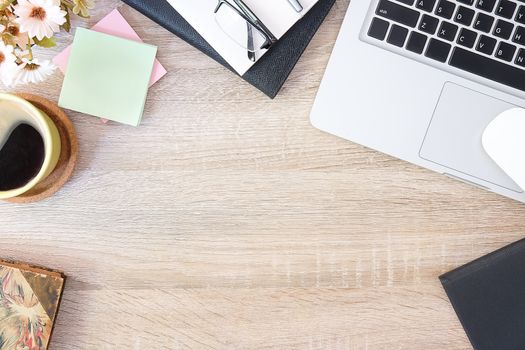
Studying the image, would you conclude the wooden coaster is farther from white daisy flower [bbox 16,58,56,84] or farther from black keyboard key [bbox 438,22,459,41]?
black keyboard key [bbox 438,22,459,41]

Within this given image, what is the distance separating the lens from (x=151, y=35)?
2.39 feet

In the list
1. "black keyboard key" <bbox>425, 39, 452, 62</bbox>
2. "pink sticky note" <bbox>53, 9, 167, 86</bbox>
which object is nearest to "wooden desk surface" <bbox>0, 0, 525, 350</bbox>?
"pink sticky note" <bbox>53, 9, 167, 86</bbox>

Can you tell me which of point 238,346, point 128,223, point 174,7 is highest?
point 174,7

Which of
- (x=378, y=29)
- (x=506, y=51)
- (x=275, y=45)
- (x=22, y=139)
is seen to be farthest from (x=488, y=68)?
(x=22, y=139)

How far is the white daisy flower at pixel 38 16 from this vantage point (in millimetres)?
620

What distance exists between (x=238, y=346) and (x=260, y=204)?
18 centimetres

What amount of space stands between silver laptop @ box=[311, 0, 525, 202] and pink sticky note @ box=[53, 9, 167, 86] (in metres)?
0.20

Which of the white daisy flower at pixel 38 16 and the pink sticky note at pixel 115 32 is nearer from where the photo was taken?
the white daisy flower at pixel 38 16

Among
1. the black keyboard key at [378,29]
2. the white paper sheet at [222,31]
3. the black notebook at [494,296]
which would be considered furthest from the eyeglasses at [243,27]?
the black notebook at [494,296]

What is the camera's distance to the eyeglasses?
0.69 meters

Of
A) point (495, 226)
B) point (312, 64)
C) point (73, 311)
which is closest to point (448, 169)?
point (495, 226)

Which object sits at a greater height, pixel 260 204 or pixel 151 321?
pixel 260 204

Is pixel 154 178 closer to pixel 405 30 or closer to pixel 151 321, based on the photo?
pixel 151 321

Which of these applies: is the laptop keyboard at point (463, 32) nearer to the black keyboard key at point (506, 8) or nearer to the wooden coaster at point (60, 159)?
the black keyboard key at point (506, 8)
